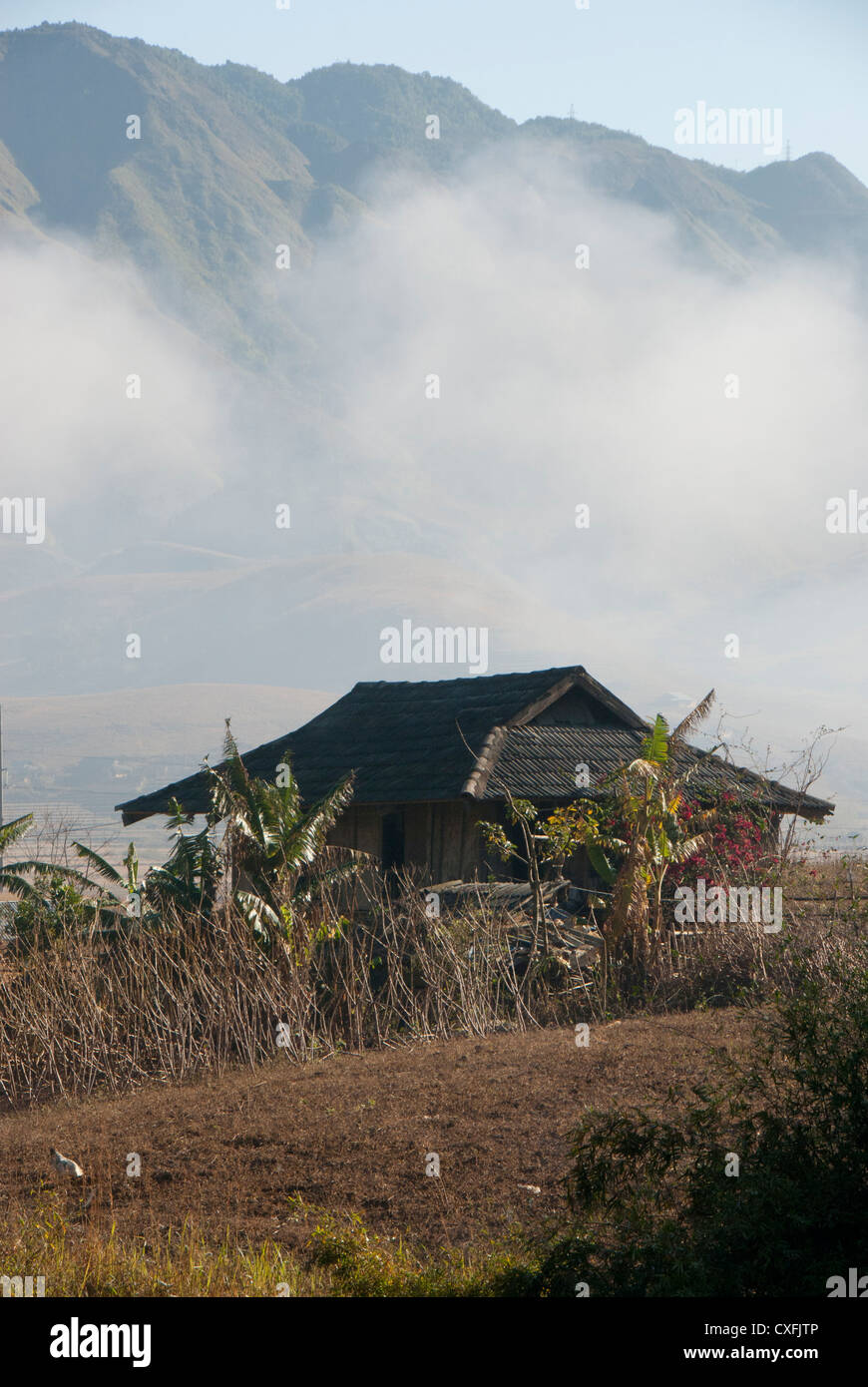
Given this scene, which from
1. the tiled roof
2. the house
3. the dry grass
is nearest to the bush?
the dry grass

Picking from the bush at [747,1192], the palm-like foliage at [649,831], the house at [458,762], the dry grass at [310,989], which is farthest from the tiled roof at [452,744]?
the bush at [747,1192]

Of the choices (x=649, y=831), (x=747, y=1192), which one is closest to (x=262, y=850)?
(x=649, y=831)

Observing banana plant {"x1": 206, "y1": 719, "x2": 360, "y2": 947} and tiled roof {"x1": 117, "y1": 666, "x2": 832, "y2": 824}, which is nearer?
banana plant {"x1": 206, "y1": 719, "x2": 360, "y2": 947}

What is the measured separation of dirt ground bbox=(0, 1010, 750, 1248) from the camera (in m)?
7.73

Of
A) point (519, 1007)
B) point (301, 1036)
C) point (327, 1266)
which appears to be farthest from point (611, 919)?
point (327, 1266)

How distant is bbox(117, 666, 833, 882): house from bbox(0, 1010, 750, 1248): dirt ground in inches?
184

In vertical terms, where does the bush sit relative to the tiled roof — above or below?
below

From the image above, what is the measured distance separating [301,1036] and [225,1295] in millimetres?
Result: 6747

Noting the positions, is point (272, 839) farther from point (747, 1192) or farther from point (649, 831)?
point (747, 1192)

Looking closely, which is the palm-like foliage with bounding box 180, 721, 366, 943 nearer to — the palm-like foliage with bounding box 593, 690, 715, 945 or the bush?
the palm-like foliage with bounding box 593, 690, 715, 945

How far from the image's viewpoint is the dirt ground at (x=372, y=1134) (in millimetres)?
7727

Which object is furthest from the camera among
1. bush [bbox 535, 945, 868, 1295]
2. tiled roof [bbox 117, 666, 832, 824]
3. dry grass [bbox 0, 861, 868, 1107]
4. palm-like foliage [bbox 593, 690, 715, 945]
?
tiled roof [bbox 117, 666, 832, 824]

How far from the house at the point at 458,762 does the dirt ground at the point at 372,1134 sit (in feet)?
15.3
